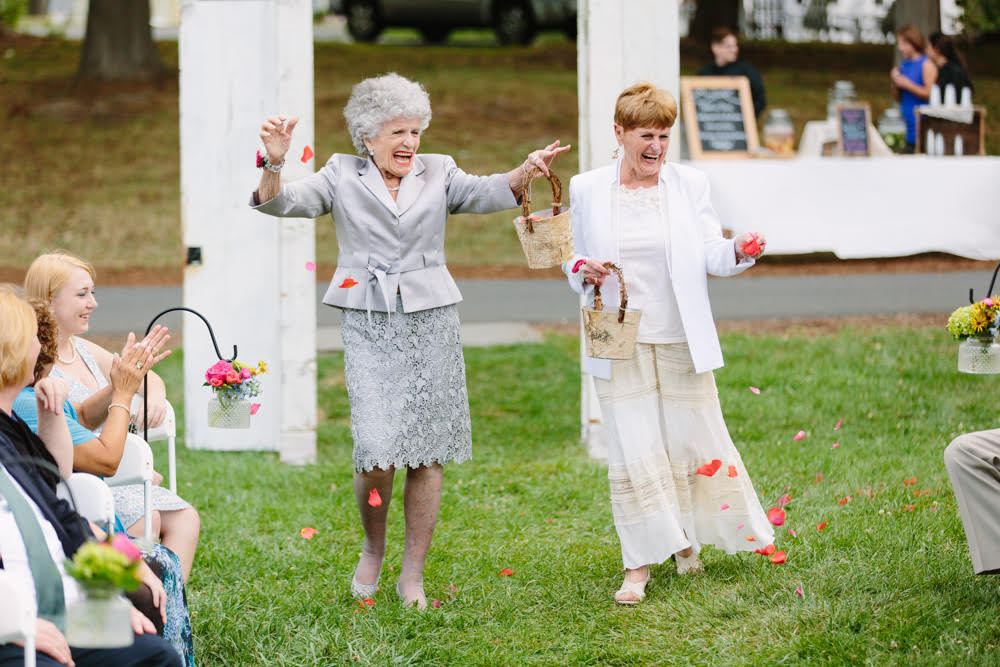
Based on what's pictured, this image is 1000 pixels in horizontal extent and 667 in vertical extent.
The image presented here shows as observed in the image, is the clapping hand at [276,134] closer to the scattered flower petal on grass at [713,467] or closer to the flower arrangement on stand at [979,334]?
the scattered flower petal on grass at [713,467]

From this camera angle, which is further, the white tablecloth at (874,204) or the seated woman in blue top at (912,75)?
the seated woman in blue top at (912,75)

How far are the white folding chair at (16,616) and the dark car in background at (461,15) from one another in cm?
2258

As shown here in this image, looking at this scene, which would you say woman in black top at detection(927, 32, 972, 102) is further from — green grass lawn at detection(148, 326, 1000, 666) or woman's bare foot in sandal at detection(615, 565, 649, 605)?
woman's bare foot in sandal at detection(615, 565, 649, 605)

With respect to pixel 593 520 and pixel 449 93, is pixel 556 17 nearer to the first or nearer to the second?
pixel 449 93

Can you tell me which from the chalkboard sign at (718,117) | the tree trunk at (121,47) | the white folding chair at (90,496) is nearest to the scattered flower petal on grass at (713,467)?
the white folding chair at (90,496)

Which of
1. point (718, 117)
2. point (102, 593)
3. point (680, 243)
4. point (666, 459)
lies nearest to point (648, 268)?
point (680, 243)

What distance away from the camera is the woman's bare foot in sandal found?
4703 millimetres

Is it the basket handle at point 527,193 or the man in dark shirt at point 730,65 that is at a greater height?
the man in dark shirt at point 730,65

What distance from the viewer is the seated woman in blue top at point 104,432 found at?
350cm

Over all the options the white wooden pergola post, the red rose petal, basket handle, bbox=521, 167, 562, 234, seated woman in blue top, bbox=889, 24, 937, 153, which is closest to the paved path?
seated woman in blue top, bbox=889, 24, 937, 153

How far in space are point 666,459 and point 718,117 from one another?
454 centimetres

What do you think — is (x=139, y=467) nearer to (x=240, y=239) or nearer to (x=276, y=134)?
(x=276, y=134)

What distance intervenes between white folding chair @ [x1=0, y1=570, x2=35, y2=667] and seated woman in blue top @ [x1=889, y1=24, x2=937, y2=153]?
29.5 feet

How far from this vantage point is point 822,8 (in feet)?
104
